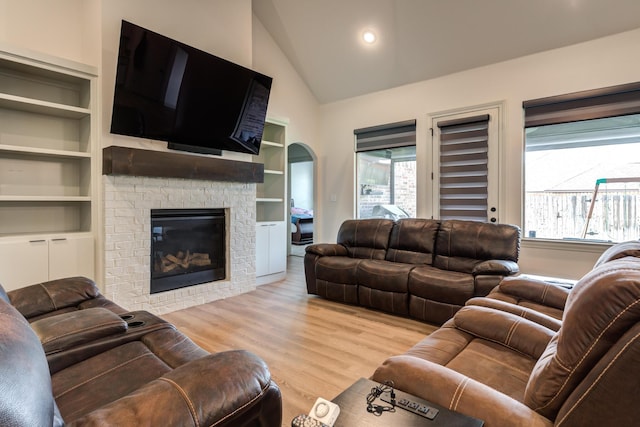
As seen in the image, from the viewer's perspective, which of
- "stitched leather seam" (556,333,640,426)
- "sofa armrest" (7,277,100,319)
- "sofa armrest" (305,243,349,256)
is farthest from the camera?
"sofa armrest" (305,243,349,256)

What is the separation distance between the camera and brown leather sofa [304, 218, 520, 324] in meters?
3.10

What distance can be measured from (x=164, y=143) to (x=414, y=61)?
11.0 ft

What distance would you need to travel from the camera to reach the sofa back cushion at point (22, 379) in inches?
23.0

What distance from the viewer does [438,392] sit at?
1085mm

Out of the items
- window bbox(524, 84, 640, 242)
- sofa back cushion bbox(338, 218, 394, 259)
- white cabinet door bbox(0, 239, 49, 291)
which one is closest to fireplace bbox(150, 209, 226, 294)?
white cabinet door bbox(0, 239, 49, 291)

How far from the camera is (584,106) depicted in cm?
369

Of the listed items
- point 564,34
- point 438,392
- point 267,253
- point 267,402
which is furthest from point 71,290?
point 564,34

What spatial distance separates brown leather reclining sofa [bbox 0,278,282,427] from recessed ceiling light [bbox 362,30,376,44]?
13.9 ft

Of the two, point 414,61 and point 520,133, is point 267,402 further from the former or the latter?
point 414,61

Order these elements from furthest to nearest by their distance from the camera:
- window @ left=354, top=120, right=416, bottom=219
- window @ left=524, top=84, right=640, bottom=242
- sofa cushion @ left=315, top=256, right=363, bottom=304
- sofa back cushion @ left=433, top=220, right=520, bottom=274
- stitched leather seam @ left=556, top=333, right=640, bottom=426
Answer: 1. window @ left=354, top=120, right=416, bottom=219
2. sofa cushion @ left=315, top=256, right=363, bottom=304
3. window @ left=524, top=84, right=640, bottom=242
4. sofa back cushion @ left=433, top=220, right=520, bottom=274
5. stitched leather seam @ left=556, top=333, right=640, bottom=426

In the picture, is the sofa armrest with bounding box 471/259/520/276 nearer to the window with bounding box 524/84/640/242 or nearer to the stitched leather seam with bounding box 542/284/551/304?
the stitched leather seam with bounding box 542/284/551/304

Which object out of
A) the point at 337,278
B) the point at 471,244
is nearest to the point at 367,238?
the point at 337,278

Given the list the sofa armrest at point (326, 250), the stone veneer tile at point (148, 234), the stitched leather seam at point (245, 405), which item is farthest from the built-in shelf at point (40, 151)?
the stitched leather seam at point (245, 405)

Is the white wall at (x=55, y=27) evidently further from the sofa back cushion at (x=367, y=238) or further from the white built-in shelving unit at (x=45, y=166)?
the sofa back cushion at (x=367, y=238)
